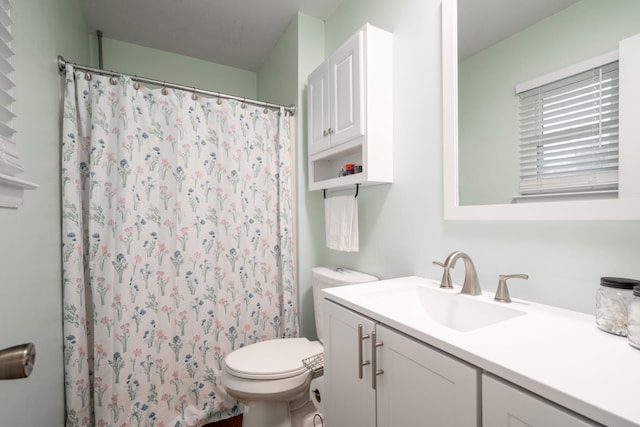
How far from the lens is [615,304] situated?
65 cm

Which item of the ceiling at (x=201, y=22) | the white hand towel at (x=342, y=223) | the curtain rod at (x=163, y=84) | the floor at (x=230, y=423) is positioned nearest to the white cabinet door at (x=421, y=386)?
the white hand towel at (x=342, y=223)

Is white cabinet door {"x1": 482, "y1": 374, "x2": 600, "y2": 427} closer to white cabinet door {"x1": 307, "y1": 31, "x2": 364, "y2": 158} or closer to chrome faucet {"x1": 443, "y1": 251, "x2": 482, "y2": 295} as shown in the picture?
chrome faucet {"x1": 443, "y1": 251, "x2": 482, "y2": 295}

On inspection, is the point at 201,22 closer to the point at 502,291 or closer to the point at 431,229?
the point at 431,229

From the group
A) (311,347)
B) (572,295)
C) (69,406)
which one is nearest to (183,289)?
(69,406)

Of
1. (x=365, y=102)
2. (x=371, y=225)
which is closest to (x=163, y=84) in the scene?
(x=365, y=102)

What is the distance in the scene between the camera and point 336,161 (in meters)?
1.83

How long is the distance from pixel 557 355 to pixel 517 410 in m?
0.15

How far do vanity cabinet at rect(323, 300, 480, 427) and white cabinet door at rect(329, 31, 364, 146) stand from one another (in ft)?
2.71

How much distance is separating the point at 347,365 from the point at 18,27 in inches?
58.0

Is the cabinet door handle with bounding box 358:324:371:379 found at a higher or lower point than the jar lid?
lower

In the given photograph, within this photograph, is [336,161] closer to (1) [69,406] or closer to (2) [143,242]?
(2) [143,242]

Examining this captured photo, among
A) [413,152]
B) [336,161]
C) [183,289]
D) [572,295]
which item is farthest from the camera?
[336,161]

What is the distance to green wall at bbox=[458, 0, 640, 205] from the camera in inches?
28.4

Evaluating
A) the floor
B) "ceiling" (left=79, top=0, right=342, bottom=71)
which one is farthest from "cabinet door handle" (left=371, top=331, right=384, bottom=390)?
"ceiling" (left=79, top=0, right=342, bottom=71)
